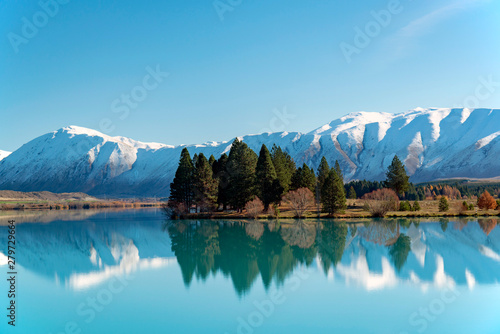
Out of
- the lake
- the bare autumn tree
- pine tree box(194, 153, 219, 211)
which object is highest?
pine tree box(194, 153, 219, 211)

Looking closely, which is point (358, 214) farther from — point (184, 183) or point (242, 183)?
point (184, 183)

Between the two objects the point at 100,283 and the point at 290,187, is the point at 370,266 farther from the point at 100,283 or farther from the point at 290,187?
the point at 290,187

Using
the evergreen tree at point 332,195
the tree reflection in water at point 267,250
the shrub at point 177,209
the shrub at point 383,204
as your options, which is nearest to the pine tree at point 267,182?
the evergreen tree at point 332,195

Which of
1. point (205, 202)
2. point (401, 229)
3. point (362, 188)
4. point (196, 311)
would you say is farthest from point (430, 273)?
point (362, 188)

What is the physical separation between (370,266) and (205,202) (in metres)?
46.1

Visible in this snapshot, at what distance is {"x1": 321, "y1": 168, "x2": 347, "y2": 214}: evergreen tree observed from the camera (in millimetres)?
63938

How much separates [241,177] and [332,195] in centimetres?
1526

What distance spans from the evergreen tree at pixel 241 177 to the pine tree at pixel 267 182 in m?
1.20

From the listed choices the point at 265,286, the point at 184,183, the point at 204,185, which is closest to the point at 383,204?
the point at 204,185

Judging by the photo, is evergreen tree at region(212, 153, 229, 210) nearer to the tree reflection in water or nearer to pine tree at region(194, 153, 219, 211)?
pine tree at region(194, 153, 219, 211)

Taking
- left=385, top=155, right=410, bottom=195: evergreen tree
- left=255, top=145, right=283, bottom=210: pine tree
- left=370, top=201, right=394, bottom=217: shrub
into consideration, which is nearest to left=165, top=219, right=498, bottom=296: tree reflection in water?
left=370, top=201, right=394, bottom=217: shrub

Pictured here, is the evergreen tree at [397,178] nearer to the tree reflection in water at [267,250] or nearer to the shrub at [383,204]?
the shrub at [383,204]

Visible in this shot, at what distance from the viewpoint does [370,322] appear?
15.5 m

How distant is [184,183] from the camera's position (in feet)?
234
